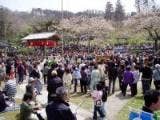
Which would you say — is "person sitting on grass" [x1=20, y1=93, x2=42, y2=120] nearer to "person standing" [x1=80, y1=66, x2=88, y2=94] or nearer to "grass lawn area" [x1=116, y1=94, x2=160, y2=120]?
"grass lawn area" [x1=116, y1=94, x2=160, y2=120]

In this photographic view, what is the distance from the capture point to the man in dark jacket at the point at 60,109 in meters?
7.39

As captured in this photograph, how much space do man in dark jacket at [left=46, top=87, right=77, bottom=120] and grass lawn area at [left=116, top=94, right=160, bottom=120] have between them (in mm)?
8720

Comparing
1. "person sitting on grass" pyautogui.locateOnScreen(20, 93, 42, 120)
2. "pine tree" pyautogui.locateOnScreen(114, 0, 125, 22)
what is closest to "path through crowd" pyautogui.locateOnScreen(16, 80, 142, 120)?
"person sitting on grass" pyautogui.locateOnScreen(20, 93, 42, 120)

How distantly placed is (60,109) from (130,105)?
11494 mm

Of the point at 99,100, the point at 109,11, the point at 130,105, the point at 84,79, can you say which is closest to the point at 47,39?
the point at 84,79

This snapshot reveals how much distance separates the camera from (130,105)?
18547 millimetres

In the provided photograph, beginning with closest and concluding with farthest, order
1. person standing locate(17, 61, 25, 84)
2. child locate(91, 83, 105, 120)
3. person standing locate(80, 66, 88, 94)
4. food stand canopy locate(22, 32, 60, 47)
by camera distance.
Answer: child locate(91, 83, 105, 120) → person standing locate(80, 66, 88, 94) → person standing locate(17, 61, 25, 84) → food stand canopy locate(22, 32, 60, 47)

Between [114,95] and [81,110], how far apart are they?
4.55 meters

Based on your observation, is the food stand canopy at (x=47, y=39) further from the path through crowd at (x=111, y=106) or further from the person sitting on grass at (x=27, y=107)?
the person sitting on grass at (x=27, y=107)

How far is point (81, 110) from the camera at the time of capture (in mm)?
17469

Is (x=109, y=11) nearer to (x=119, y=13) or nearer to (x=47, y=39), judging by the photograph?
(x=119, y=13)

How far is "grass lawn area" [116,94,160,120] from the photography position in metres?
16.4

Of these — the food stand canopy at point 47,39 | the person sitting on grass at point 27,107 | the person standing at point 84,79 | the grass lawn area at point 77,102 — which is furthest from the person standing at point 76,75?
the food stand canopy at point 47,39

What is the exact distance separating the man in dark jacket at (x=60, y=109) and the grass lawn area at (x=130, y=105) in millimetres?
8720
